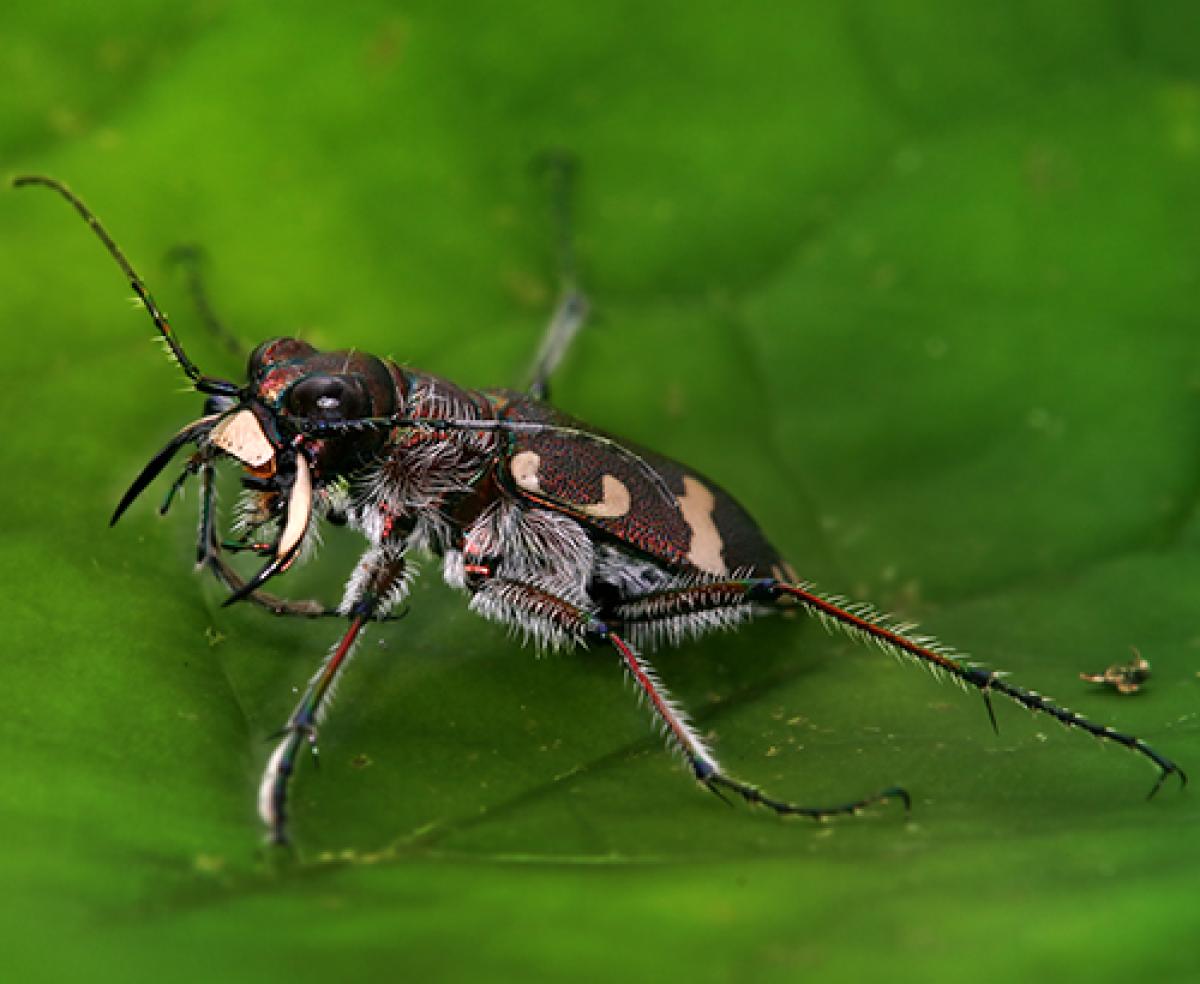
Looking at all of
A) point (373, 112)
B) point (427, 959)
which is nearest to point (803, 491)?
point (373, 112)

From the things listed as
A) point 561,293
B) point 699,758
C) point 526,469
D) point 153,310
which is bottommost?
point 699,758

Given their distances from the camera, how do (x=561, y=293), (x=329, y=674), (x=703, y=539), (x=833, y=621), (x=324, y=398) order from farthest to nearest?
(x=561, y=293), (x=703, y=539), (x=833, y=621), (x=324, y=398), (x=329, y=674)

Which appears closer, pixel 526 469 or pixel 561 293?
pixel 526 469

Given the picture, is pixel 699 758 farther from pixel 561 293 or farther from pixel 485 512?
pixel 561 293

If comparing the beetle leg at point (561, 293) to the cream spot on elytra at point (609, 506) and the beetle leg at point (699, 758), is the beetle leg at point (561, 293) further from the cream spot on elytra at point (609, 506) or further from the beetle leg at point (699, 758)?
the beetle leg at point (699, 758)

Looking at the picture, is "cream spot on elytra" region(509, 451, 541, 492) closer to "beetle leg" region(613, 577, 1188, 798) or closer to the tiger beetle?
the tiger beetle

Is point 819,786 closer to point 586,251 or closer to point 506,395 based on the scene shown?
point 506,395

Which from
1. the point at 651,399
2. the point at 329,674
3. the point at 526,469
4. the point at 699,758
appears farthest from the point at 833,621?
the point at 329,674
